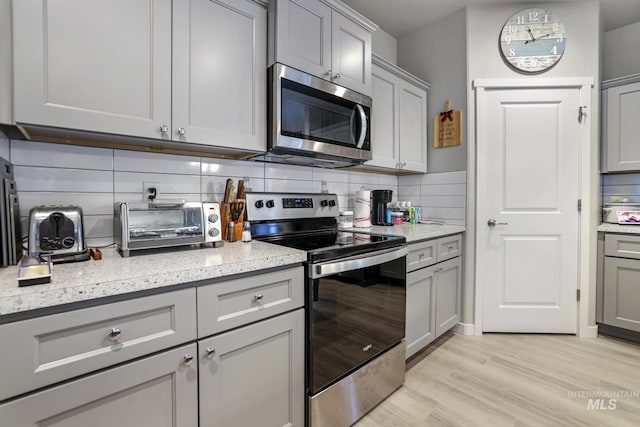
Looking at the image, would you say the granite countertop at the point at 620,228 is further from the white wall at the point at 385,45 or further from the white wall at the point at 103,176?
the white wall at the point at 103,176

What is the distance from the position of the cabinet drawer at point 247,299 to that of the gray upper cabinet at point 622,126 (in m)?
3.00

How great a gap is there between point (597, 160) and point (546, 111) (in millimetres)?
570

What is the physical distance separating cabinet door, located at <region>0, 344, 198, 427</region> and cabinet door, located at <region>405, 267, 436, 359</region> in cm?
137

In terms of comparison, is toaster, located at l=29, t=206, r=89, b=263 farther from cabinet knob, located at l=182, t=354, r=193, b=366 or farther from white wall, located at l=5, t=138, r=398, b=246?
cabinet knob, located at l=182, t=354, r=193, b=366

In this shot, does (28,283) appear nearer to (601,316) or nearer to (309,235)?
(309,235)

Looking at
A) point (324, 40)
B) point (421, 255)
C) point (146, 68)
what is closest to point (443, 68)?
point (324, 40)

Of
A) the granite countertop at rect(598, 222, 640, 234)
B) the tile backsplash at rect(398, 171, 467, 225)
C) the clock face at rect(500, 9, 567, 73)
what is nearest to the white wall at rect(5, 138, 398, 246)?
the tile backsplash at rect(398, 171, 467, 225)

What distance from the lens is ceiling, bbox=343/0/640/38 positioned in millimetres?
2514

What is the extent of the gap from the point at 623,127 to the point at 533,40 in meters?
1.06

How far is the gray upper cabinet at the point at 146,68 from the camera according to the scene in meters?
0.99

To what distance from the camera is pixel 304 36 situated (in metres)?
1.64

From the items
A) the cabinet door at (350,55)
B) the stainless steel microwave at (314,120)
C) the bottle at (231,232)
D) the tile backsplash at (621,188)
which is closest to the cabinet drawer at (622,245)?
the tile backsplash at (621,188)

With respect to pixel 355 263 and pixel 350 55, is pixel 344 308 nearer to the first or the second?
pixel 355 263

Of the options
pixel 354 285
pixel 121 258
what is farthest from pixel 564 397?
pixel 121 258
